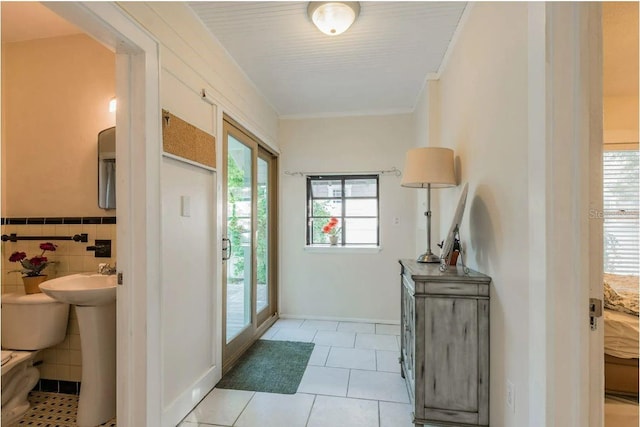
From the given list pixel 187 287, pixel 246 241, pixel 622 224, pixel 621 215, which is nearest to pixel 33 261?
pixel 187 287

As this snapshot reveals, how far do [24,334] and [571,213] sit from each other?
3.07 m

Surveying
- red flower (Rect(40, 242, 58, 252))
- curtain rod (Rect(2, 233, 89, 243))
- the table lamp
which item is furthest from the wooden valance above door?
the table lamp

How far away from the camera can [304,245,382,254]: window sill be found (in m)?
3.76

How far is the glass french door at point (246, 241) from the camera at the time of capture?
8.68 feet

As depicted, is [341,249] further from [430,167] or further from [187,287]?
[187,287]

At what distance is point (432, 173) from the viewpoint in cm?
196

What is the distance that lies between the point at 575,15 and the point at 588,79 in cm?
23

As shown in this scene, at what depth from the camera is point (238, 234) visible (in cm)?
294

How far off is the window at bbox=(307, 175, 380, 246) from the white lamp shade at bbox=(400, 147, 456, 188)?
1842 mm

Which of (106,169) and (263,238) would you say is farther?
(263,238)

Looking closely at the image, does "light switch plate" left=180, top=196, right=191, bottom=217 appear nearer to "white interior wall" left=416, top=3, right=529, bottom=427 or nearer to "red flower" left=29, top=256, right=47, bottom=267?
"red flower" left=29, top=256, right=47, bottom=267

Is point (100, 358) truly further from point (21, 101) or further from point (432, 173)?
point (432, 173)

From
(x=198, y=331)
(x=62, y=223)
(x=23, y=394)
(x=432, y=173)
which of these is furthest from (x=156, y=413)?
(x=432, y=173)

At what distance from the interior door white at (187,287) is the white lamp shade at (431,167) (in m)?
1.50
